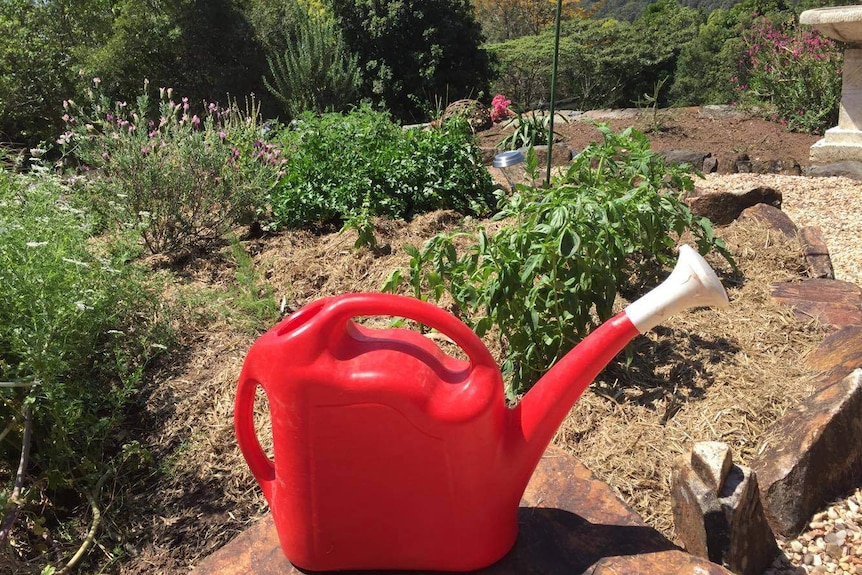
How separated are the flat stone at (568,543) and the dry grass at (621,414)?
1.72 ft

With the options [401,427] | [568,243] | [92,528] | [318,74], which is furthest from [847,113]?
[92,528]

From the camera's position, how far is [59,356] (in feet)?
6.89

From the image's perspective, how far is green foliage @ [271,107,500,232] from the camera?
4.05 m

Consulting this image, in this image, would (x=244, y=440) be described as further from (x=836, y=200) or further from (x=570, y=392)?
(x=836, y=200)

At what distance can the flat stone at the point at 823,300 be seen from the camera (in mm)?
2643

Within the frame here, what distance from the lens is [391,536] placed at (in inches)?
52.6

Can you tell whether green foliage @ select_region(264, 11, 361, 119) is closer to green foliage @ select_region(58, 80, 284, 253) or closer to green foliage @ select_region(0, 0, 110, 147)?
green foliage @ select_region(0, 0, 110, 147)

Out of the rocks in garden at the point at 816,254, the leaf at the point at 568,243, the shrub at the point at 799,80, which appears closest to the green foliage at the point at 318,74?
the shrub at the point at 799,80

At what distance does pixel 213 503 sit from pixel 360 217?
70.7 inches

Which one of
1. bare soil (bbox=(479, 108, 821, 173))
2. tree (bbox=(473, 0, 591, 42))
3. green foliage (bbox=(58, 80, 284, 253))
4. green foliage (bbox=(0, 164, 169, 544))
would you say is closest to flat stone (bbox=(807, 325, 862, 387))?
green foliage (bbox=(0, 164, 169, 544))

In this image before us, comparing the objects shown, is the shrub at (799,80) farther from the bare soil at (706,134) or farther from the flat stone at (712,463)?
the flat stone at (712,463)

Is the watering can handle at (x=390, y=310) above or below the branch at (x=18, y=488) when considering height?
above

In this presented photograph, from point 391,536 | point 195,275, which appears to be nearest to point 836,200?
point 195,275

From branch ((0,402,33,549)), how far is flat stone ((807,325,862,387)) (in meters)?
2.47
